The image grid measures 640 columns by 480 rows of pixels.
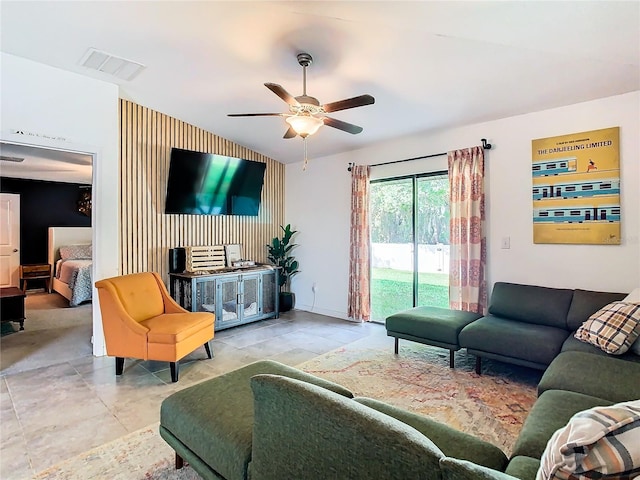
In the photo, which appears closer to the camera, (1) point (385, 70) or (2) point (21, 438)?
(2) point (21, 438)

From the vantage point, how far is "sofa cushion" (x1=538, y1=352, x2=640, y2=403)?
6.36 feet

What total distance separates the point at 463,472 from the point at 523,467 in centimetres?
67

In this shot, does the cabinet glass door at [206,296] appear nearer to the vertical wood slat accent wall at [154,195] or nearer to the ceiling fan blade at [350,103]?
the vertical wood slat accent wall at [154,195]

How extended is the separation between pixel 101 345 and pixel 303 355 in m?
2.21

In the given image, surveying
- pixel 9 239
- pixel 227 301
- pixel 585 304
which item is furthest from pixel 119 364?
pixel 9 239

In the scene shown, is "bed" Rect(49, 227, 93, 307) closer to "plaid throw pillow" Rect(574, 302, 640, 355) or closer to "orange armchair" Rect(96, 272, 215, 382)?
"orange armchair" Rect(96, 272, 215, 382)

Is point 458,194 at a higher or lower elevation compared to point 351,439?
higher

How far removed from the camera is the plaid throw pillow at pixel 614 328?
8.16ft

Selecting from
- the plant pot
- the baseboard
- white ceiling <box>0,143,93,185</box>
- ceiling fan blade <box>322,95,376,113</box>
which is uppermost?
white ceiling <box>0,143,93,185</box>

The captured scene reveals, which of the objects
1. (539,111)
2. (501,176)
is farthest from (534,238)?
(539,111)

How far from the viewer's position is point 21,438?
2.29m

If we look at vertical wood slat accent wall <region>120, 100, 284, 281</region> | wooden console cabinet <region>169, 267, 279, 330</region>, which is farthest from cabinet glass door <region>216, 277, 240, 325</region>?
vertical wood slat accent wall <region>120, 100, 284, 281</region>

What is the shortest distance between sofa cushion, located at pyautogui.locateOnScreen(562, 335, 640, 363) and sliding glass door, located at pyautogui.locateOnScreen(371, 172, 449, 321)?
5.76ft

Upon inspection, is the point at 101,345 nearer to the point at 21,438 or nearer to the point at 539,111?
the point at 21,438
